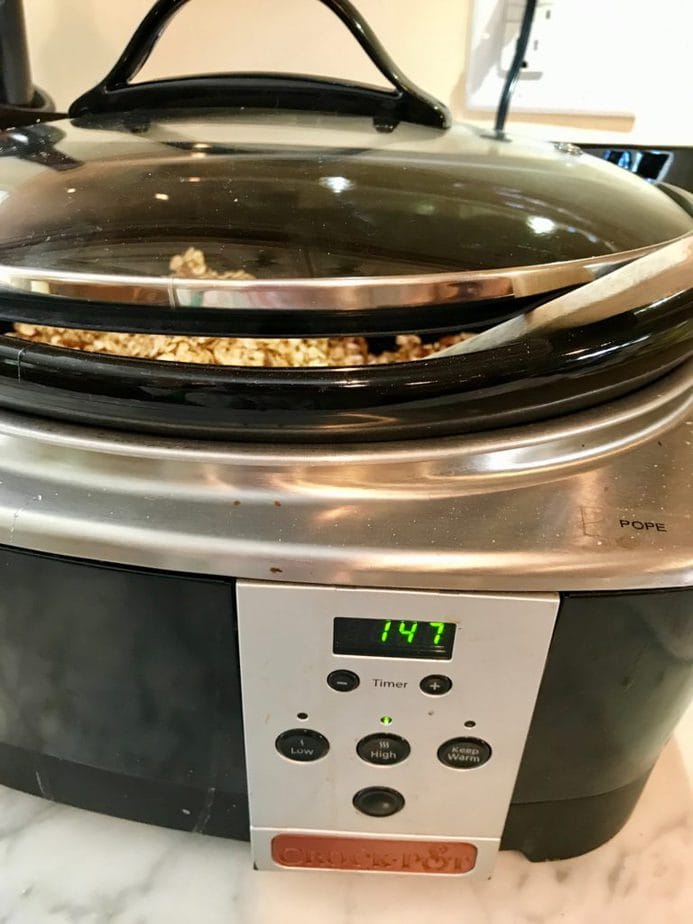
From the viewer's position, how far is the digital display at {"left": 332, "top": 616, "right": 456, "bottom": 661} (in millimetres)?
410

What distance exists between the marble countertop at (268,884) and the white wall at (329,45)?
69 cm

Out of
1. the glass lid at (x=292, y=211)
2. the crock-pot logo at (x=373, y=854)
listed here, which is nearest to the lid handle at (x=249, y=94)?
the glass lid at (x=292, y=211)

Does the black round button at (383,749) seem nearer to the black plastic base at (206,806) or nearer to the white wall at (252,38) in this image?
the black plastic base at (206,806)

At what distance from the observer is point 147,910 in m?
0.52

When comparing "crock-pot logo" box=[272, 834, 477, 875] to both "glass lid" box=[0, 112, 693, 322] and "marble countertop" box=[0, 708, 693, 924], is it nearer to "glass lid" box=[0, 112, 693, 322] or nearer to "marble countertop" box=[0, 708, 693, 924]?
"marble countertop" box=[0, 708, 693, 924]

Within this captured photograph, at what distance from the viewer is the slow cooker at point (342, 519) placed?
398 millimetres

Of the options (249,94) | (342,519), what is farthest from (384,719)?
(249,94)

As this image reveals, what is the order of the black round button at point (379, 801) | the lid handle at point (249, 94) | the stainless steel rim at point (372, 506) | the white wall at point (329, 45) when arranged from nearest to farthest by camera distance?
the stainless steel rim at point (372, 506), the black round button at point (379, 801), the lid handle at point (249, 94), the white wall at point (329, 45)

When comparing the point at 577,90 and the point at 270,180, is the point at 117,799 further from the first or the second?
the point at 577,90

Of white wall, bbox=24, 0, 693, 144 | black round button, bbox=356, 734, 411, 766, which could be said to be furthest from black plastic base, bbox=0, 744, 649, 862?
white wall, bbox=24, 0, 693, 144

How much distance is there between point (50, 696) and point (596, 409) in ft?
1.23

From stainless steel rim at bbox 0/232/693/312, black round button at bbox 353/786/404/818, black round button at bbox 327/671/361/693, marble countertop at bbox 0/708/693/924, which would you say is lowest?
marble countertop at bbox 0/708/693/924

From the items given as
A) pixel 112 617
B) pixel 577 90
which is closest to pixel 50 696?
pixel 112 617

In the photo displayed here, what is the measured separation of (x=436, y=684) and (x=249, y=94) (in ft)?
1.72
